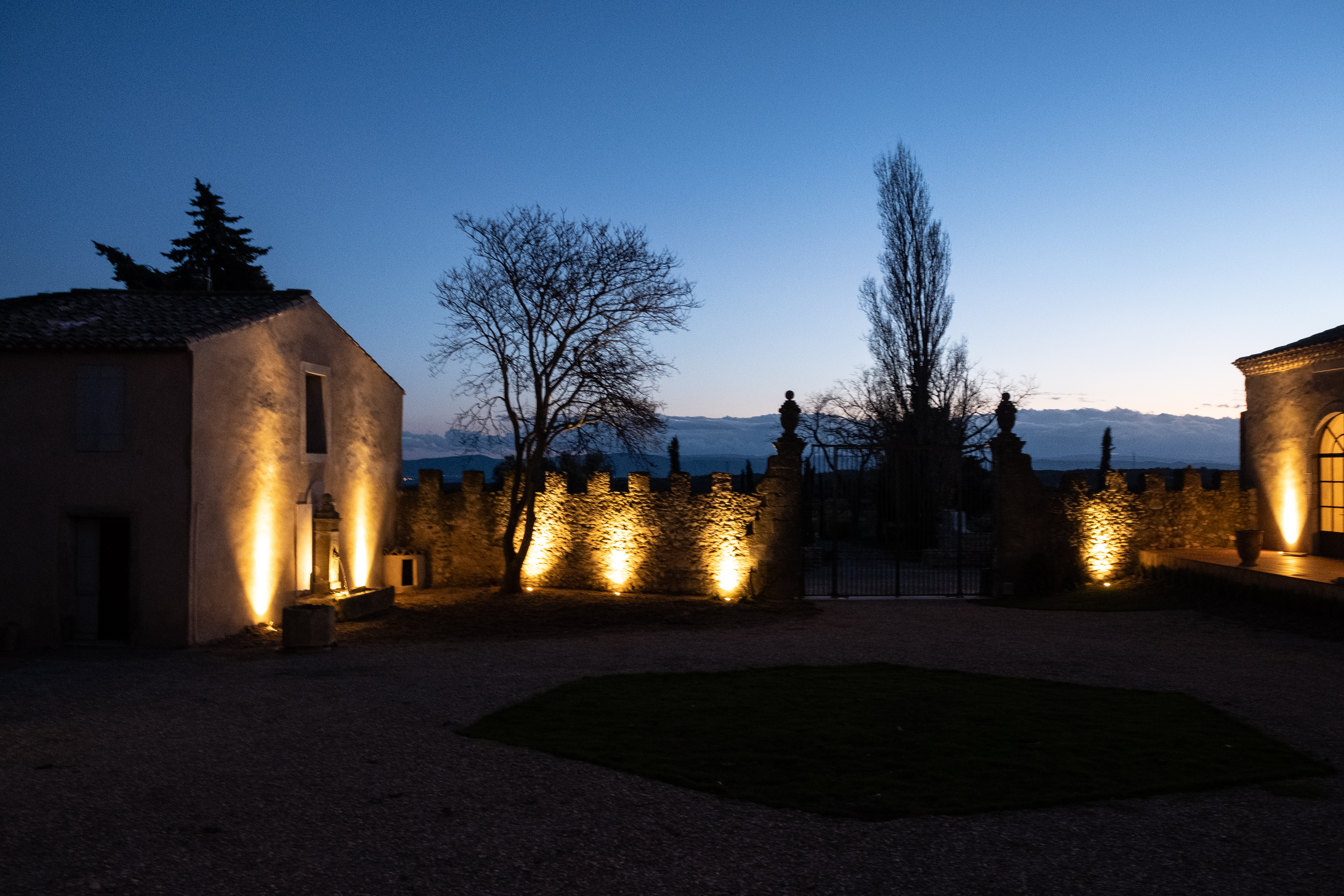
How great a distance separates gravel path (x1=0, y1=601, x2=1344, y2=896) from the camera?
15.1ft

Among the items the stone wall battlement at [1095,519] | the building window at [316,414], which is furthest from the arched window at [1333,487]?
the building window at [316,414]

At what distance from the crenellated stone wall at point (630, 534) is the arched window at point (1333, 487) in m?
9.54

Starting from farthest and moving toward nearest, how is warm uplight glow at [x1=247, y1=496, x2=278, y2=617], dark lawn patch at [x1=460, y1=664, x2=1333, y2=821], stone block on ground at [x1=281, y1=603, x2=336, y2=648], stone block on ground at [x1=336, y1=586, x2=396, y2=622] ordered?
stone block on ground at [x1=336, y1=586, x2=396, y2=622], warm uplight glow at [x1=247, y1=496, x2=278, y2=617], stone block on ground at [x1=281, y1=603, x2=336, y2=648], dark lawn patch at [x1=460, y1=664, x2=1333, y2=821]

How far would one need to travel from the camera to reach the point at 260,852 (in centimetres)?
498

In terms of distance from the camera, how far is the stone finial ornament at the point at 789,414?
15914 mm

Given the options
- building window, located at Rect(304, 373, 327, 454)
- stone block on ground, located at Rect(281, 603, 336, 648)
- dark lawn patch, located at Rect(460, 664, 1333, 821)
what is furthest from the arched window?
building window, located at Rect(304, 373, 327, 454)

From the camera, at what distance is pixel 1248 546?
14.5 metres

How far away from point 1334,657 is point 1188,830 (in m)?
7.24

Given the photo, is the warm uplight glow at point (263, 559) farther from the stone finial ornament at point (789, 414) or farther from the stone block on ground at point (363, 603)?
the stone finial ornament at point (789, 414)

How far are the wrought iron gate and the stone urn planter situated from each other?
408cm

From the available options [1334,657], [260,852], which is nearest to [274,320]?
[260,852]

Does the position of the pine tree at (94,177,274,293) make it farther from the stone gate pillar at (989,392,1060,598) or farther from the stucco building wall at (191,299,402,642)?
the stone gate pillar at (989,392,1060,598)

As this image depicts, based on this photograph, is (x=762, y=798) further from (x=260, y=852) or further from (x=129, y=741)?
(x=129, y=741)

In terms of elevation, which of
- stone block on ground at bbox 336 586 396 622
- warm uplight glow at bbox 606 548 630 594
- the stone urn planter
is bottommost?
stone block on ground at bbox 336 586 396 622
